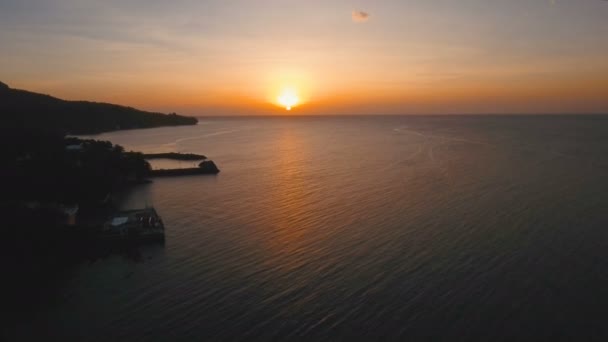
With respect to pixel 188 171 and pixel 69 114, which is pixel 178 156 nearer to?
pixel 188 171

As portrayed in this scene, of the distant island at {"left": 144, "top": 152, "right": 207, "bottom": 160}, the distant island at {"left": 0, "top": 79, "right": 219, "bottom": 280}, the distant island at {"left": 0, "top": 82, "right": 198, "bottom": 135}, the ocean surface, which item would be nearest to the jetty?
the distant island at {"left": 0, "top": 79, "right": 219, "bottom": 280}

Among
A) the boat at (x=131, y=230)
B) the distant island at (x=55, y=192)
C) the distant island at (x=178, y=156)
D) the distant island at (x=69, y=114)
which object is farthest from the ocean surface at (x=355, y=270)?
the distant island at (x=69, y=114)

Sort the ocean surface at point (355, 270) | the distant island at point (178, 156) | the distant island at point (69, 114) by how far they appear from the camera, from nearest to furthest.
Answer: the ocean surface at point (355, 270), the distant island at point (178, 156), the distant island at point (69, 114)

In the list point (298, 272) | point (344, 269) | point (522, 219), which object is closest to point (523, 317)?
point (344, 269)

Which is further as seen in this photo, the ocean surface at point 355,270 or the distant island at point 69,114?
the distant island at point 69,114

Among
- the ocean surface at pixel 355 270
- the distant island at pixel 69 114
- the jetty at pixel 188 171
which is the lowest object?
the ocean surface at pixel 355 270

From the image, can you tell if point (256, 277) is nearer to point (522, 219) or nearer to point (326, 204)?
point (326, 204)

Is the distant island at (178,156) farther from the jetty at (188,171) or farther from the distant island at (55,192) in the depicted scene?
the jetty at (188,171)
